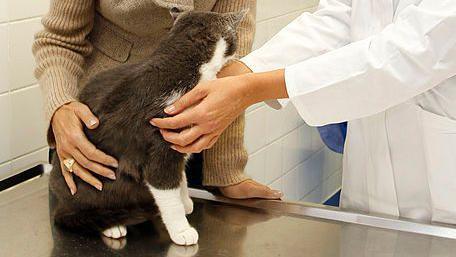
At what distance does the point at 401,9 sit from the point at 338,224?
0.38 metres

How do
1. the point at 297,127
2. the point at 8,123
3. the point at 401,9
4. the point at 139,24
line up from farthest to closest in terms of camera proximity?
the point at 297,127
the point at 8,123
the point at 139,24
the point at 401,9

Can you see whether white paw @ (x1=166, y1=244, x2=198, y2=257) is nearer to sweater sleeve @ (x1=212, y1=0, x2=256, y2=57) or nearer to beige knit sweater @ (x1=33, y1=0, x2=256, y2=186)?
beige knit sweater @ (x1=33, y1=0, x2=256, y2=186)

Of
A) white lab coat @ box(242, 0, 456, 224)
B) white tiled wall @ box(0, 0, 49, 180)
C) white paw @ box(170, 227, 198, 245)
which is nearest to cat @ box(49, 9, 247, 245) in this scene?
white paw @ box(170, 227, 198, 245)

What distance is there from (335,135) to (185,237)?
134 cm

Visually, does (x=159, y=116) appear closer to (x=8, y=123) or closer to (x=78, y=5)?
(x=78, y=5)

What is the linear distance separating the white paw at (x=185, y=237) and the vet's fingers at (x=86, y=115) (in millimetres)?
226

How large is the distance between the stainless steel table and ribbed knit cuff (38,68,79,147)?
0.19 meters

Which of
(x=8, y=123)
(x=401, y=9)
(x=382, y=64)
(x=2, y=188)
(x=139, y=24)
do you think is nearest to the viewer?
(x=382, y=64)

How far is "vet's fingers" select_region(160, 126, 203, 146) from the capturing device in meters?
1.07

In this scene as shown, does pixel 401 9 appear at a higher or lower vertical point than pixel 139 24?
higher

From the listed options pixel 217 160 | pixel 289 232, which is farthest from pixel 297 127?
pixel 289 232

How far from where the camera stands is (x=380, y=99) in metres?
1.07

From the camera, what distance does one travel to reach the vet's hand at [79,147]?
1.14 metres

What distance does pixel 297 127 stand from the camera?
9.09ft
